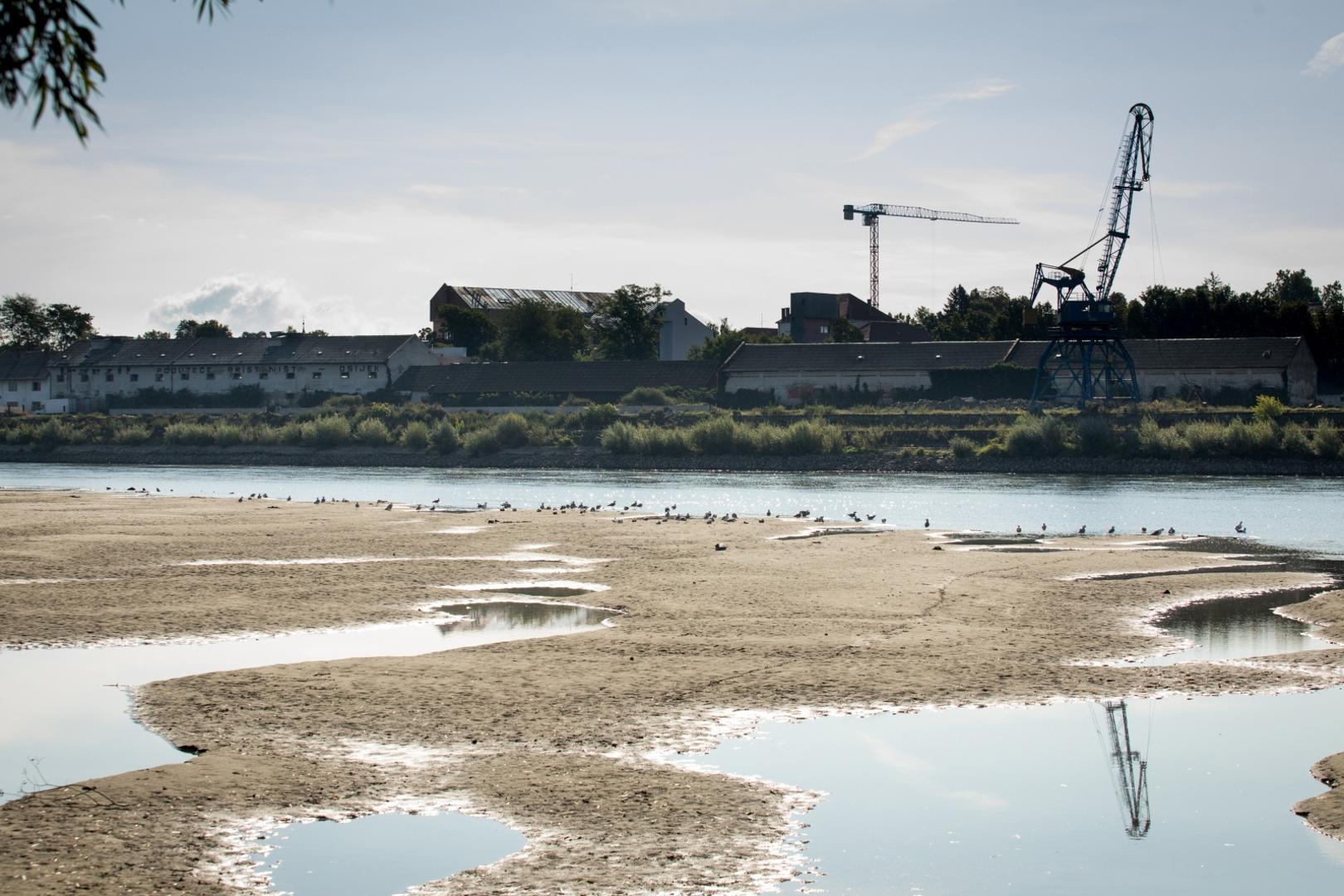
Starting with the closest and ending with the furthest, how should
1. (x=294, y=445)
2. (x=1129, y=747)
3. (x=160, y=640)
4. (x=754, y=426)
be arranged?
(x=1129, y=747), (x=160, y=640), (x=754, y=426), (x=294, y=445)

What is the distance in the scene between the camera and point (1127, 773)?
1320cm

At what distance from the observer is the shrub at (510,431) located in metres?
80.8

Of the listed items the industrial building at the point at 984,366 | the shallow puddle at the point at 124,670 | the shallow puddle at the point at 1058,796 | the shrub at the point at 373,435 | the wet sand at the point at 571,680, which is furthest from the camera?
the shrub at the point at 373,435

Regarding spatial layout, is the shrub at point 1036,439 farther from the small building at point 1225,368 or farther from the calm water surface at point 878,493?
the small building at point 1225,368

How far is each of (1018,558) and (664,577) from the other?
809 cm

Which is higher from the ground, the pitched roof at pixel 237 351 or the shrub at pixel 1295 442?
the pitched roof at pixel 237 351

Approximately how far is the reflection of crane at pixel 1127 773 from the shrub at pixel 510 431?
66.6 metres

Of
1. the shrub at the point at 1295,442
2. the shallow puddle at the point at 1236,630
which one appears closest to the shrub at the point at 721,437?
the shrub at the point at 1295,442

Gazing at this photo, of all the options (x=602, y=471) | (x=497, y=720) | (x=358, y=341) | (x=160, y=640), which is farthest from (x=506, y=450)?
(x=497, y=720)

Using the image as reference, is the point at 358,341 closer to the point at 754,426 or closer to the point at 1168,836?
the point at 754,426

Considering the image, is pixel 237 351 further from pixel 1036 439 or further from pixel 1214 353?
pixel 1214 353

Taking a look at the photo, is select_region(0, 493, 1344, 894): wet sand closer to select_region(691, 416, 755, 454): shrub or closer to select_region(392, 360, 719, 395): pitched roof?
select_region(691, 416, 755, 454): shrub

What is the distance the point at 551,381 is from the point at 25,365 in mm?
47200

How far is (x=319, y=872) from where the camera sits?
10328 mm
